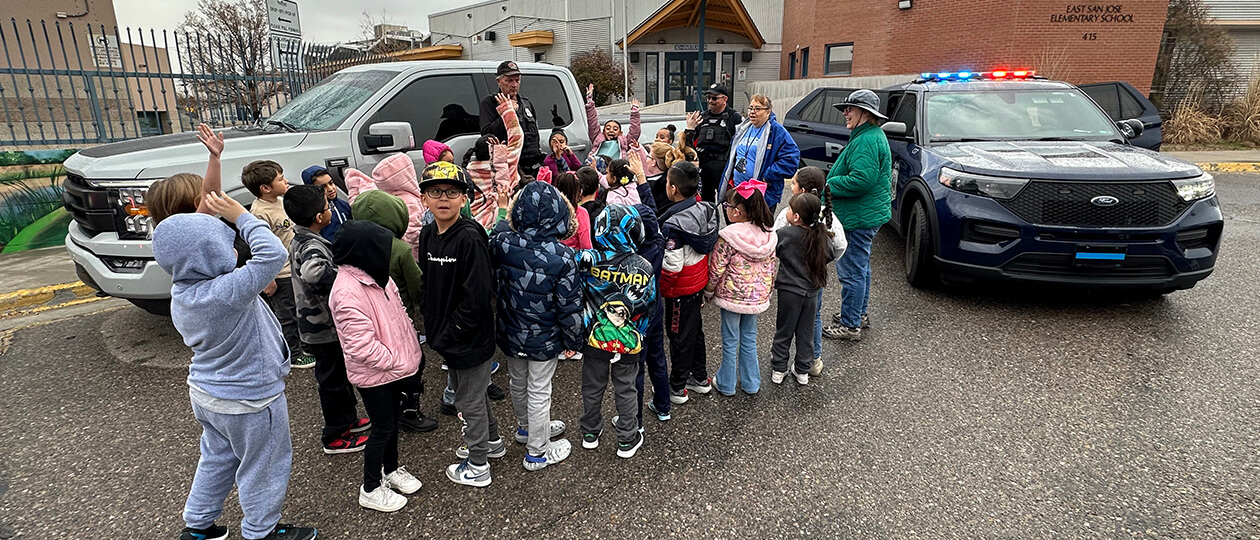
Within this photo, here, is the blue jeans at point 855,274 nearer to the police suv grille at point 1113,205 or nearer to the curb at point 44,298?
the police suv grille at point 1113,205

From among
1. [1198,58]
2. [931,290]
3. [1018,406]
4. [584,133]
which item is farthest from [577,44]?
[1018,406]

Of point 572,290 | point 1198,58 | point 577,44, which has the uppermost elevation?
point 577,44

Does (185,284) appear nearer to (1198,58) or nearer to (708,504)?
(708,504)

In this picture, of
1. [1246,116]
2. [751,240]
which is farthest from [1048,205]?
[1246,116]

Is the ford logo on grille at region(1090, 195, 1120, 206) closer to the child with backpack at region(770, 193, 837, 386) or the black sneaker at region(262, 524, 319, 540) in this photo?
the child with backpack at region(770, 193, 837, 386)

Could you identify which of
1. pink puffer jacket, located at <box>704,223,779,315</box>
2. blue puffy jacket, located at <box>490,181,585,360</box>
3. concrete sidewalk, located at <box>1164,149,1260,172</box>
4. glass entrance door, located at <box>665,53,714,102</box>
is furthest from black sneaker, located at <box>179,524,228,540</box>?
glass entrance door, located at <box>665,53,714,102</box>

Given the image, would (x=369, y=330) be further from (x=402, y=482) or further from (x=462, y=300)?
(x=402, y=482)

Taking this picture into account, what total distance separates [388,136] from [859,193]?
134 inches

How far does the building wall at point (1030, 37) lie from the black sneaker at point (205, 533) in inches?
775

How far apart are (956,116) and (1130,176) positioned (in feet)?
5.56

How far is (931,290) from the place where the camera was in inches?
217

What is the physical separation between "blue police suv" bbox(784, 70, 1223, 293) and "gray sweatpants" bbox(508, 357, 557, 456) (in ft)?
11.7

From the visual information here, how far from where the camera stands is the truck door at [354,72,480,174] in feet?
16.4

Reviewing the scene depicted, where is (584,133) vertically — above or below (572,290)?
above
